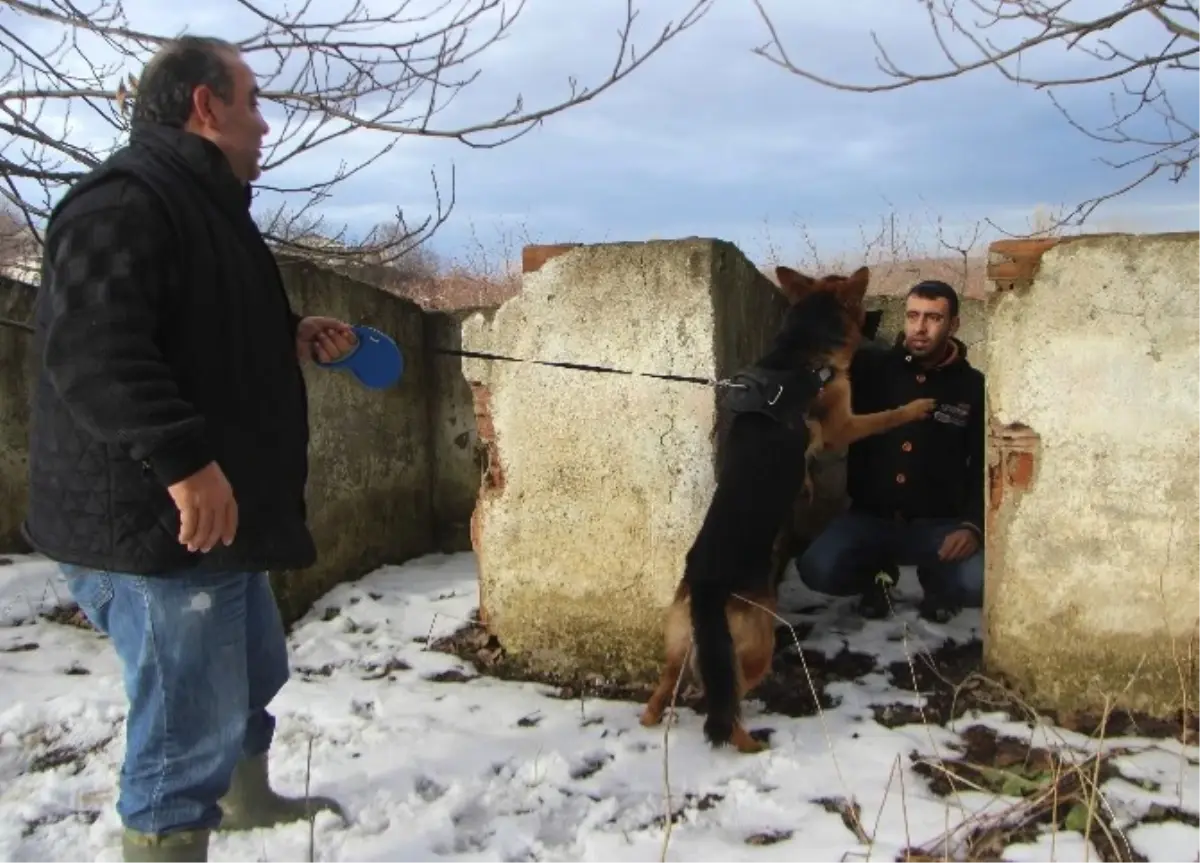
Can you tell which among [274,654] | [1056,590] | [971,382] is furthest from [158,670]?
[971,382]

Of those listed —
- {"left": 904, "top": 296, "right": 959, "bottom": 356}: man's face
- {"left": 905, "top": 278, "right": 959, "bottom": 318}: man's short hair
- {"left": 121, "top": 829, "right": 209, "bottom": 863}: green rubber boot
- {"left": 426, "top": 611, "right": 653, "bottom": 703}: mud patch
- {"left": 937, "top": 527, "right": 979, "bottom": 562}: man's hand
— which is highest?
{"left": 905, "top": 278, "right": 959, "bottom": 318}: man's short hair

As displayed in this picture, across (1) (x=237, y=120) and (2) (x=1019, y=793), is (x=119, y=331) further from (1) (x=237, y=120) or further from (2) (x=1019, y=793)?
(2) (x=1019, y=793)

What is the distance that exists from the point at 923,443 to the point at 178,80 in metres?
3.36

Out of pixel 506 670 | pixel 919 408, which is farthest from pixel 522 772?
pixel 919 408

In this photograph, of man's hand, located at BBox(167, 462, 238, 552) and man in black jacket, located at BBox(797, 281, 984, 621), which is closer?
man's hand, located at BBox(167, 462, 238, 552)

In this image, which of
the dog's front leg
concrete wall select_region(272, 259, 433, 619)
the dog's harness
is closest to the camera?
the dog's harness

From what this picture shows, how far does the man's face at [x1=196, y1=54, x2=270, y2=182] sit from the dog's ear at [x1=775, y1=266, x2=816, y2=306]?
2531mm

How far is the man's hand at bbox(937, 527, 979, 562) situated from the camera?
418 cm

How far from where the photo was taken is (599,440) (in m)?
3.84

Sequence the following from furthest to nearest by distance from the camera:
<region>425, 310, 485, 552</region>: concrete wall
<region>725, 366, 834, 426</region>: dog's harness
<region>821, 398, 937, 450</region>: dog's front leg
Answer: <region>425, 310, 485, 552</region>: concrete wall, <region>821, 398, 937, 450</region>: dog's front leg, <region>725, 366, 834, 426</region>: dog's harness

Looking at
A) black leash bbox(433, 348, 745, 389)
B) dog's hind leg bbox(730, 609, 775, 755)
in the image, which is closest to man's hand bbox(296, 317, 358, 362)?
black leash bbox(433, 348, 745, 389)

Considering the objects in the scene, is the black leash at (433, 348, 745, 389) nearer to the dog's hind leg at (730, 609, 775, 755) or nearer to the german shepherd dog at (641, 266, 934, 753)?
the german shepherd dog at (641, 266, 934, 753)

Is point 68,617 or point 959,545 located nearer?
point 959,545

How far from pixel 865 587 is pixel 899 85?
2.16 metres
